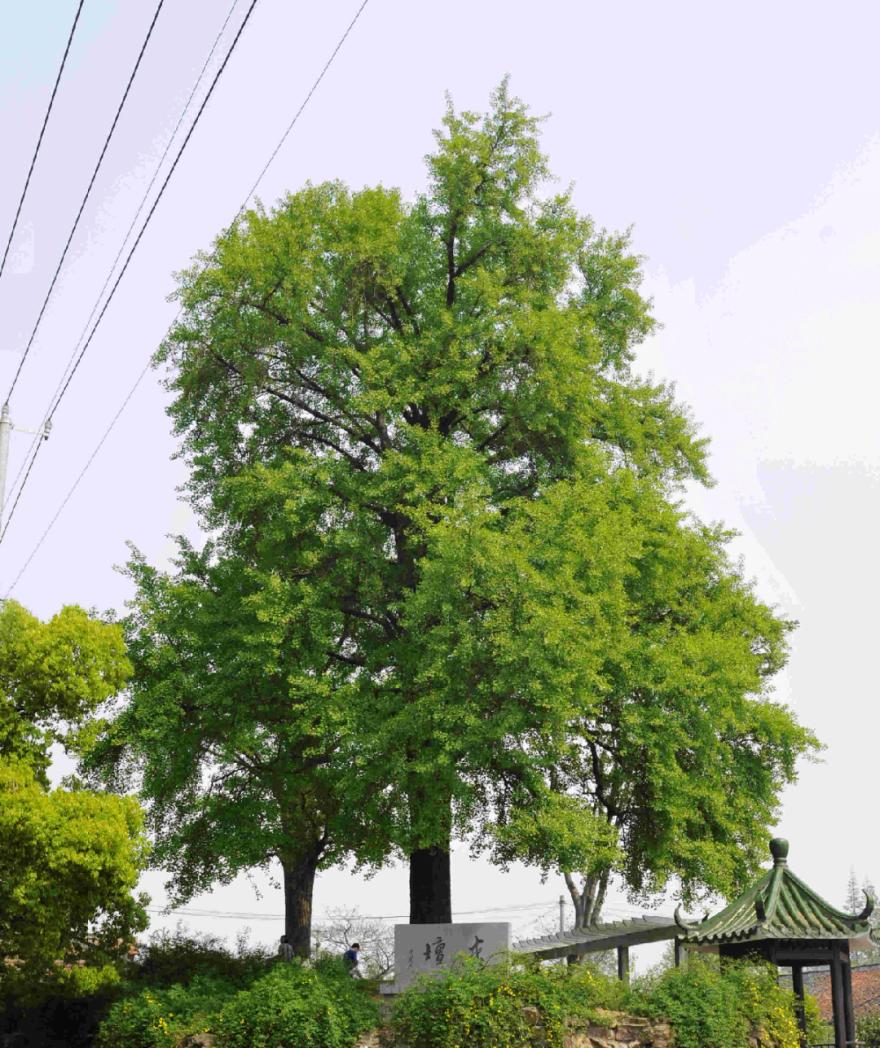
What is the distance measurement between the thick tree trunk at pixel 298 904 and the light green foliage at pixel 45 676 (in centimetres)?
909

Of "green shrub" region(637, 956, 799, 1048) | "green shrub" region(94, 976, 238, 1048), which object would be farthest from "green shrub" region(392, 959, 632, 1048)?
"green shrub" region(94, 976, 238, 1048)

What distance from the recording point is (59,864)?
17.2m

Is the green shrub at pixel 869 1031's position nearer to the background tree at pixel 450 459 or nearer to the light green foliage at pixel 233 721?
the background tree at pixel 450 459

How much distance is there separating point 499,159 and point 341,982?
15.8 meters

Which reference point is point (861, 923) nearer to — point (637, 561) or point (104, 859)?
point (637, 561)

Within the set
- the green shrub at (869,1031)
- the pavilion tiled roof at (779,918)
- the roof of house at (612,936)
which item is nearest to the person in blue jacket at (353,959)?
the roof of house at (612,936)

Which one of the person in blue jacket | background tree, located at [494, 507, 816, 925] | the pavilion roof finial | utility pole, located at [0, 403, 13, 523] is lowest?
the person in blue jacket

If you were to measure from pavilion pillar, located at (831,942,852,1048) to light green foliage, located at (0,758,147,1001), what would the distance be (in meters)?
10.0

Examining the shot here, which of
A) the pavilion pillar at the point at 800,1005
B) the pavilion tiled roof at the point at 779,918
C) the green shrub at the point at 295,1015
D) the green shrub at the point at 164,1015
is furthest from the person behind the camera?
the green shrub at the point at 164,1015

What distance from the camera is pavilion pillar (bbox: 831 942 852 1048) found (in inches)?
630

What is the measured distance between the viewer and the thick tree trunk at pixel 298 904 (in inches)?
1058

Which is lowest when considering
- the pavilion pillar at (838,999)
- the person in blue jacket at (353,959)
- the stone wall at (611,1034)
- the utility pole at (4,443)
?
the stone wall at (611,1034)

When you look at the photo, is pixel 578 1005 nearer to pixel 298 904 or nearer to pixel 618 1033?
pixel 618 1033

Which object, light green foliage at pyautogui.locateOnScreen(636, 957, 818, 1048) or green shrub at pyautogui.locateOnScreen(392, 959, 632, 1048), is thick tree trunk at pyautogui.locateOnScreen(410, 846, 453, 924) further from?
light green foliage at pyautogui.locateOnScreen(636, 957, 818, 1048)
